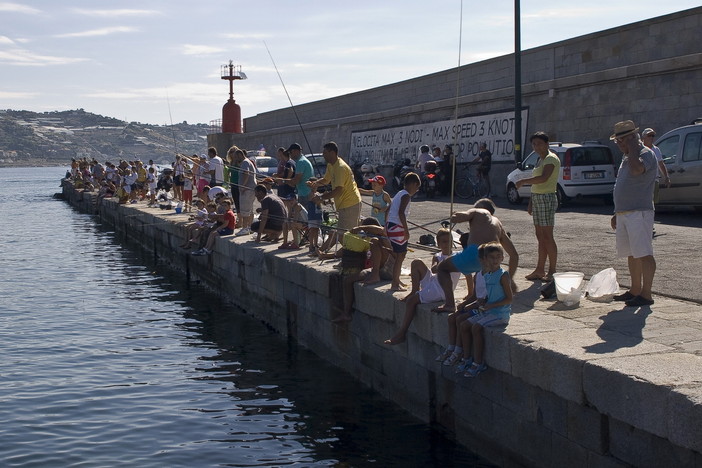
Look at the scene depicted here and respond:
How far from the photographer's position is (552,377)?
19.7 feet

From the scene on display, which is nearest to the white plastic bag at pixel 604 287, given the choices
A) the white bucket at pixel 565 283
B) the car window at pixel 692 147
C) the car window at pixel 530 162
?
the white bucket at pixel 565 283

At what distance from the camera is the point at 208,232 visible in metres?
17.6

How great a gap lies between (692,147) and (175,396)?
389 inches

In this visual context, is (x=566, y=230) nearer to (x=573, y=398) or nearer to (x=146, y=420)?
(x=146, y=420)

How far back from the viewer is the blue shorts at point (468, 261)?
298 inches

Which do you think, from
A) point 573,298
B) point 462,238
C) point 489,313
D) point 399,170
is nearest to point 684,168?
point 462,238

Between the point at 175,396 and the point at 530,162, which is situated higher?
the point at 530,162

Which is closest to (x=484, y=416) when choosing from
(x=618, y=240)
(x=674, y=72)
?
(x=618, y=240)

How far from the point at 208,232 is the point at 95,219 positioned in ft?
70.0

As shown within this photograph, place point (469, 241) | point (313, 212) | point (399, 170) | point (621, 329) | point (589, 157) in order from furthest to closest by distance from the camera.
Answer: point (399, 170)
point (589, 157)
point (313, 212)
point (469, 241)
point (621, 329)

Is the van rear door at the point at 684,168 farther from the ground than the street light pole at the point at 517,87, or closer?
closer

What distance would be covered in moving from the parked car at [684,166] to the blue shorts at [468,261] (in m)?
8.99

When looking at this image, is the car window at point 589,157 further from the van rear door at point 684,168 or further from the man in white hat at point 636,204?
the man in white hat at point 636,204

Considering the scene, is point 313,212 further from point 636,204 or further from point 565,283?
point 636,204
